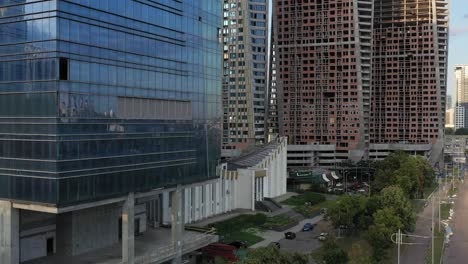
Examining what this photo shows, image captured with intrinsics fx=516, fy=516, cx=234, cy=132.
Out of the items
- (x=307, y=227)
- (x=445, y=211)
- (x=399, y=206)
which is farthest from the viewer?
(x=445, y=211)

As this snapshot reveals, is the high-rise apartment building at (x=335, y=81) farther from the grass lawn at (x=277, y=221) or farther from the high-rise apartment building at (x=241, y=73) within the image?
the grass lawn at (x=277, y=221)

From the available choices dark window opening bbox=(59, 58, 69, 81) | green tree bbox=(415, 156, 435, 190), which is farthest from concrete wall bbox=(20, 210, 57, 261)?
green tree bbox=(415, 156, 435, 190)

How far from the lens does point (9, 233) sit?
42031mm

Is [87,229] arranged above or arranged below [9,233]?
below

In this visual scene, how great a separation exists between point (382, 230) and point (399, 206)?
30.4 ft

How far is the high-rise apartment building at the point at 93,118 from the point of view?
4044 cm

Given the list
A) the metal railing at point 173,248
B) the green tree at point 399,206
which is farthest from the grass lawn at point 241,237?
the green tree at point 399,206

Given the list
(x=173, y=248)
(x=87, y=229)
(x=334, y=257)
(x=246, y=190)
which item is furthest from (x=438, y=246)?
(x=87, y=229)

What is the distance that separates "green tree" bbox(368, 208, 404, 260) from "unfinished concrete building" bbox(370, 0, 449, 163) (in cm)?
10806

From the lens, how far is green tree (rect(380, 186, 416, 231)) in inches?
2596

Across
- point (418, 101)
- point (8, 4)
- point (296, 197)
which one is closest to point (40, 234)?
point (8, 4)

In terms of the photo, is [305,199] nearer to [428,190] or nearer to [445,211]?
[445,211]

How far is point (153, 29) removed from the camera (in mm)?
50250

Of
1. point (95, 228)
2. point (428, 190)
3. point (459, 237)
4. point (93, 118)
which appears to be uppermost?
point (93, 118)
